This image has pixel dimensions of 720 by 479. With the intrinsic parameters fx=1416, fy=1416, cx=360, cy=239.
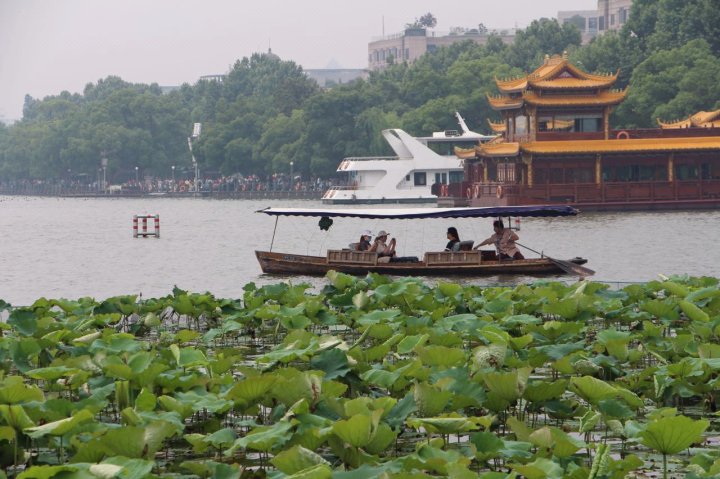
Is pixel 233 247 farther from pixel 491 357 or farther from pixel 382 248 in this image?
pixel 491 357

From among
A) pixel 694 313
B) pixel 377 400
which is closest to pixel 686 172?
pixel 694 313

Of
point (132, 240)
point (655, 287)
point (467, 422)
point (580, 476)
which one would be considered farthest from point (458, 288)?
point (132, 240)

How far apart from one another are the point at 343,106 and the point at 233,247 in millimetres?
53743

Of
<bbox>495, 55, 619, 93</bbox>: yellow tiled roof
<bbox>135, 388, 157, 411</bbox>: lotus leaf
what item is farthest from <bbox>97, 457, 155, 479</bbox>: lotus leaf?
<bbox>495, 55, 619, 93</bbox>: yellow tiled roof

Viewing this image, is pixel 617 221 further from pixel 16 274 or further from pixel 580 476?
pixel 580 476

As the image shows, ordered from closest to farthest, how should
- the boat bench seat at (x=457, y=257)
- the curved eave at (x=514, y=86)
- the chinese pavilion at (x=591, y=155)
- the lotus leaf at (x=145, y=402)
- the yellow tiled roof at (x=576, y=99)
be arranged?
1. the lotus leaf at (x=145, y=402)
2. the boat bench seat at (x=457, y=257)
3. the chinese pavilion at (x=591, y=155)
4. the yellow tiled roof at (x=576, y=99)
5. the curved eave at (x=514, y=86)

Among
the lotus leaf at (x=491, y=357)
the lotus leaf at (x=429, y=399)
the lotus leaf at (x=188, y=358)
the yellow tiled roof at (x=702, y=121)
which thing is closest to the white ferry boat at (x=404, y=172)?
the yellow tiled roof at (x=702, y=121)

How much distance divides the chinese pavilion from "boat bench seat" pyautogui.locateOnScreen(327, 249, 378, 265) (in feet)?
107

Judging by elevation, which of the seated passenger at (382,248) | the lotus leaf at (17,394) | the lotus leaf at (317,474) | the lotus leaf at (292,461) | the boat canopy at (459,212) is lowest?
the seated passenger at (382,248)

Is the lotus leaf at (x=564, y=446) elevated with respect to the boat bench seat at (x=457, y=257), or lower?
elevated

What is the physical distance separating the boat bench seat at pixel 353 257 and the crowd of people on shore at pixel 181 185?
233 ft

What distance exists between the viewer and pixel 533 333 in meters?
12.0

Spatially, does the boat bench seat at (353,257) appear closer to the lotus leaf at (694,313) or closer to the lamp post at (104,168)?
the lotus leaf at (694,313)

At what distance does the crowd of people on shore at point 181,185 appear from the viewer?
102062mm
